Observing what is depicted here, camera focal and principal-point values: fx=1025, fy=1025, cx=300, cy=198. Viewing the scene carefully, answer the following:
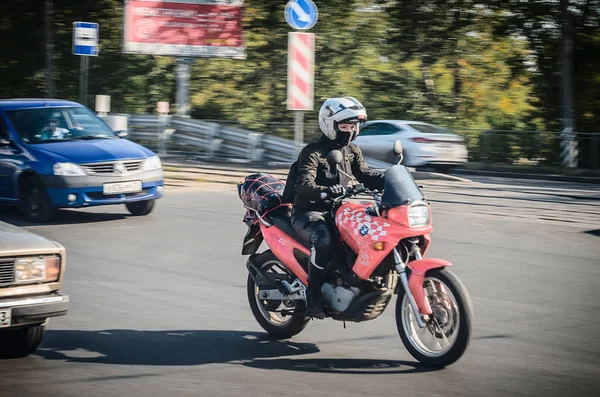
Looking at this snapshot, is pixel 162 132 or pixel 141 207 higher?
pixel 162 132

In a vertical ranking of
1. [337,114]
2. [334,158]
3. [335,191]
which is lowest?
[335,191]

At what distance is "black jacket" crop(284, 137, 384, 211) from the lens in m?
6.79

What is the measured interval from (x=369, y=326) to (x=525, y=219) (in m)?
8.54

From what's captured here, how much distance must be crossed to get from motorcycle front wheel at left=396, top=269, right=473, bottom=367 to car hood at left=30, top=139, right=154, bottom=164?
8005 mm

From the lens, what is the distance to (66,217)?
14.5m

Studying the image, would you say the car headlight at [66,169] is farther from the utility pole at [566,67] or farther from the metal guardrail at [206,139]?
the utility pole at [566,67]

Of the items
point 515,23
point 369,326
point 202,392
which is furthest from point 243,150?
point 202,392

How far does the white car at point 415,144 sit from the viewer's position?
25266 millimetres

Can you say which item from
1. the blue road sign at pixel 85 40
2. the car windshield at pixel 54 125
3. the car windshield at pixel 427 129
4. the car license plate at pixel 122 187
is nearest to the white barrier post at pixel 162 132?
the blue road sign at pixel 85 40

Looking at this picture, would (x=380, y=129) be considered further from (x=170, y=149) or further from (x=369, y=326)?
(x=369, y=326)

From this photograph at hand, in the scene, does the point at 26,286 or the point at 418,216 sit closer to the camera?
the point at 26,286

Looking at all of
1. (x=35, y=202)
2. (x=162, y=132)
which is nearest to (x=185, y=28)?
(x=162, y=132)

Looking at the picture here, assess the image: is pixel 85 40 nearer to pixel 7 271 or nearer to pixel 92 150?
pixel 92 150

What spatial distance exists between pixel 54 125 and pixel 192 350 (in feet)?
27.4
